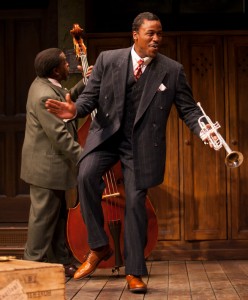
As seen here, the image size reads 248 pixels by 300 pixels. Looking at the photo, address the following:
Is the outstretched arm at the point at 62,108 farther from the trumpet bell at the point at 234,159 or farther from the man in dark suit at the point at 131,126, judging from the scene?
the trumpet bell at the point at 234,159

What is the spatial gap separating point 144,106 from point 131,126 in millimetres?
164

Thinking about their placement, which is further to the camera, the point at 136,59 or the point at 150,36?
the point at 136,59

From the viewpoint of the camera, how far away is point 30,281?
3.88 metres

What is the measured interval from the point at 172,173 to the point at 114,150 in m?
1.90

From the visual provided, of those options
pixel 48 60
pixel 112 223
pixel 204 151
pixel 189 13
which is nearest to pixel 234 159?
pixel 112 223

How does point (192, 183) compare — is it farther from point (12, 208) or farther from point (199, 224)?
point (12, 208)

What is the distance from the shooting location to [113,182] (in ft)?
19.3

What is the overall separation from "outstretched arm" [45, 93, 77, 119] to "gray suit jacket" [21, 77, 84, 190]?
3.74ft

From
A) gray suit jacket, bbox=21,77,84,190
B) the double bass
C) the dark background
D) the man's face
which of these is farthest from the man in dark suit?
the dark background

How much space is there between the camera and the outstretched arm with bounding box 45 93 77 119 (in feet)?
15.5

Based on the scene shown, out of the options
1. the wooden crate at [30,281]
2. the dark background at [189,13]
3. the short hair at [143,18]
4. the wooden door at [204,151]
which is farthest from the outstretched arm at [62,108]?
the dark background at [189,13]

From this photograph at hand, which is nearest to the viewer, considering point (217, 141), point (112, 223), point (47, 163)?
point (217, 141)

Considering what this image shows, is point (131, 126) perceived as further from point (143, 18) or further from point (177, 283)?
point (177, 283)

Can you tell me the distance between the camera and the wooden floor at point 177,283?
16.7 ft
